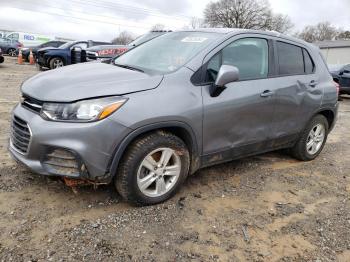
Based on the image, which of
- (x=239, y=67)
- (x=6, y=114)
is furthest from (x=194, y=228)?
(x=6, y=114)

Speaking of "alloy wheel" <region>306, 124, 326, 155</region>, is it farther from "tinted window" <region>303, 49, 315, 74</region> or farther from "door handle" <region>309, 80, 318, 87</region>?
"tinted window" <region>303, 49, 315, 74</region>

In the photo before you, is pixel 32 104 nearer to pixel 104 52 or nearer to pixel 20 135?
pixel 20 135

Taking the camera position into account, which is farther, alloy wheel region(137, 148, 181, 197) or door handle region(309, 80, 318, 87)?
door handle region(309, 80, 318, 87)

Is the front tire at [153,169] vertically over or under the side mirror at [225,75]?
under

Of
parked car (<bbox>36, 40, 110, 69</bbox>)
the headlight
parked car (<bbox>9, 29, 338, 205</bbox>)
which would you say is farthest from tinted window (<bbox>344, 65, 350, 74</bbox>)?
the headlight

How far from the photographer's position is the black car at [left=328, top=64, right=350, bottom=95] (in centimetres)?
1355

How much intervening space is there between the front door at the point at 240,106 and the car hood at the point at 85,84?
0.67 meters

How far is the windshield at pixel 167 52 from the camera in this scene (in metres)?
3.75

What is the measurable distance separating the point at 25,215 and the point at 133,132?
120cm

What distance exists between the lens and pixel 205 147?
3.71 meters

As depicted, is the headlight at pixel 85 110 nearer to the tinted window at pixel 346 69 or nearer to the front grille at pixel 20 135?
the front grille at pixel 20 135

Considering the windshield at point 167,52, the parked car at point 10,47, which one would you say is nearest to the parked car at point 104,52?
the windshield at point 167,52

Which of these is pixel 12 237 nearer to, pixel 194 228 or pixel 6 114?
pixel 194 228

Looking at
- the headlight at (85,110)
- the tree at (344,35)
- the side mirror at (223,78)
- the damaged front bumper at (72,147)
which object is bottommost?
the damaged front bumper at (72,147)
